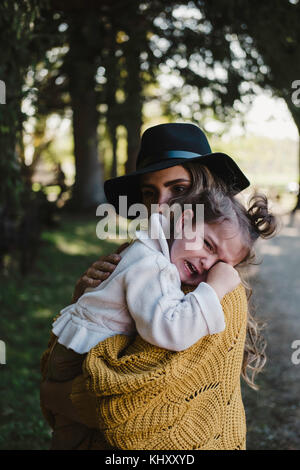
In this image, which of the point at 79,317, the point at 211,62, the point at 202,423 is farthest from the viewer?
the point at 211,62

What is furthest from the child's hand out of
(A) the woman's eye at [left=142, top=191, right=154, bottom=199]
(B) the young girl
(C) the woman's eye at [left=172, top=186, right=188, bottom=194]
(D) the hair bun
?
(A) the woman's eye at [left=142, top=191, right=154, bottom=199]

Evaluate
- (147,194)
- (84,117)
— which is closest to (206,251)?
(147,194)

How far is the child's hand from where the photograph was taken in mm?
1741

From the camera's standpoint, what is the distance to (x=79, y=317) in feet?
6.12

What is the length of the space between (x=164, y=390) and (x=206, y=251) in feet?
→ 1.90

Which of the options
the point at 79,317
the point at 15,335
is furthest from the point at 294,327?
the point at 79,317

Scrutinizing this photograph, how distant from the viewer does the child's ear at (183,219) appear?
1925 mm

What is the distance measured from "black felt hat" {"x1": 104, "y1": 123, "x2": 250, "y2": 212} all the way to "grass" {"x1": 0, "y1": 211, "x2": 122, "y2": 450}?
2.39m

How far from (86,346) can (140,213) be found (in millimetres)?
870

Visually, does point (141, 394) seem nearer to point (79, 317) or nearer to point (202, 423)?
point (202, 423)

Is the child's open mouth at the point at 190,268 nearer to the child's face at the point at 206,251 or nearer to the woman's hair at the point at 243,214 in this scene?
the child's face at the point at 206,251

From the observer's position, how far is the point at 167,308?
1.62 metres

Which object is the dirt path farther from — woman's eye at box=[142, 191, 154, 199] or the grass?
the grass

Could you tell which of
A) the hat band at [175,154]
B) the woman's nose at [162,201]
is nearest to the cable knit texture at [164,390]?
the woman's nose at [162,201]
